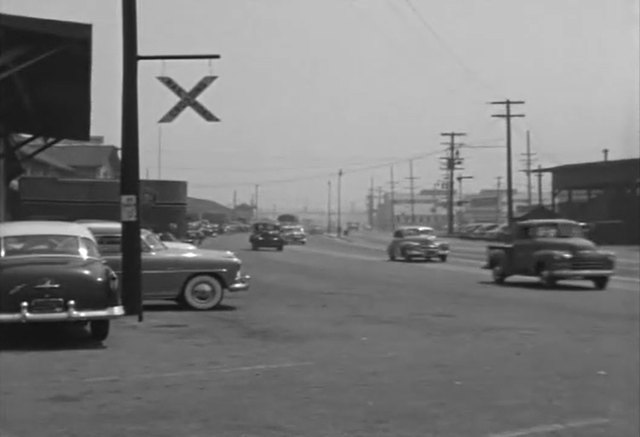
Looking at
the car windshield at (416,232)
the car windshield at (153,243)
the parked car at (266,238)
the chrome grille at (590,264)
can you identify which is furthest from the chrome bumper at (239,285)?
the parked car at (266,238)

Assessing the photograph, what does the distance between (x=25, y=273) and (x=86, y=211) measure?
2353cm

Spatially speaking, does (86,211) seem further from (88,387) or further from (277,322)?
(88,387)

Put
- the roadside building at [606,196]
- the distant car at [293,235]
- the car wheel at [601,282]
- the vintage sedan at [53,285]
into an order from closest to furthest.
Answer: the vintage sedan at [53,285], the car wheel at [601,282], the roadside building at [606,196], the distant car at [293,235]

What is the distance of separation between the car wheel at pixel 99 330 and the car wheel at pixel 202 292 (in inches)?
200

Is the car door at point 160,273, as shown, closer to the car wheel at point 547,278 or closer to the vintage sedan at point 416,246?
the car wheel at point 547,278

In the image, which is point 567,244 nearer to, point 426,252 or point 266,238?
point 426,252

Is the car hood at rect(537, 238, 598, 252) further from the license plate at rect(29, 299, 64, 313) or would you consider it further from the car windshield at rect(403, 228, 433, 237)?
the car windshield at rect(403, 228, 433, 237)

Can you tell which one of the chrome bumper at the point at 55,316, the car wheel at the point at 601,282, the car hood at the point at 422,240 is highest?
the car hood at the point at 422,240

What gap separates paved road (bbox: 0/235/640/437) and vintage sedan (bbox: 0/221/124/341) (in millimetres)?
474

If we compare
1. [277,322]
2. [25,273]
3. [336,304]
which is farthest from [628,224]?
[25,273]

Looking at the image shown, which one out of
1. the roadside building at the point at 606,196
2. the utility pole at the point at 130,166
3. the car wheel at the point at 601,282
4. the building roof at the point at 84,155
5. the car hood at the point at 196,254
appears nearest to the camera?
the utility pole at the point at 130,166

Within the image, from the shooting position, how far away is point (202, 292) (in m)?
21.0

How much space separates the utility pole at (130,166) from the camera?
19.1 m

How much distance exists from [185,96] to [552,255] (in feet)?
40.6
